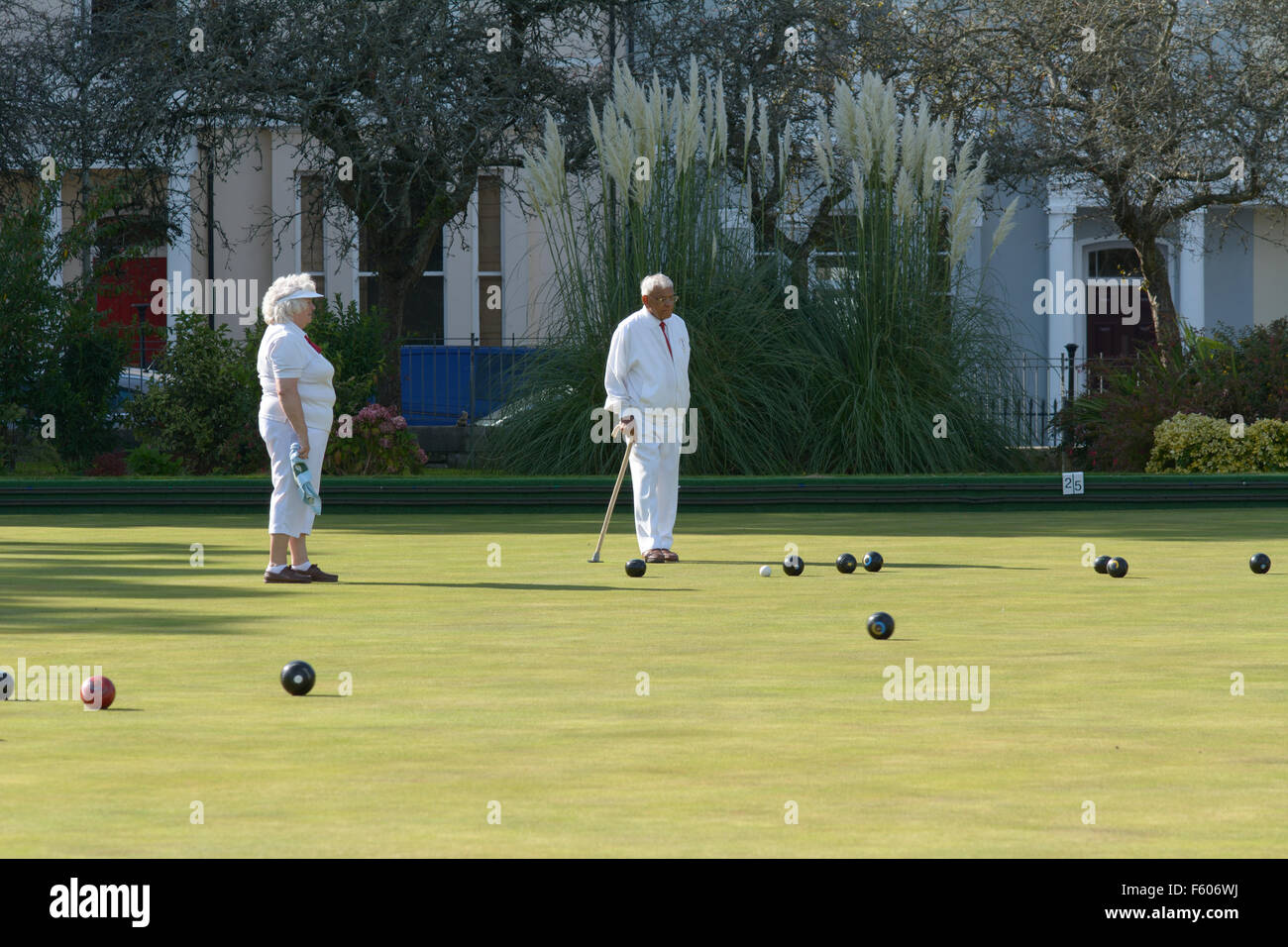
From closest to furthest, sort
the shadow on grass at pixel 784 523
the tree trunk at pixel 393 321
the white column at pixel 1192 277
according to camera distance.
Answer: the shadow on grass at pixel 784 523 → the tree trunk at pixel 393 321 → the white column at pixel 1192 277

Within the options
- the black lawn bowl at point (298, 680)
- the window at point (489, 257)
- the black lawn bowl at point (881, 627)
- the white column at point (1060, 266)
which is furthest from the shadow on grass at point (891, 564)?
the window at point (489, 257)

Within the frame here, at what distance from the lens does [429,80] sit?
1919 cm

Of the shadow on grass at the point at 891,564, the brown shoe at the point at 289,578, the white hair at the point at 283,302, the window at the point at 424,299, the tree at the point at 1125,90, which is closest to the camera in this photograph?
the brown shoe at the point at 289,578

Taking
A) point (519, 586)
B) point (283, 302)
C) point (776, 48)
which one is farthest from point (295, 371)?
point (776, 48)

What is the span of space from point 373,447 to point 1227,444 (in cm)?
804

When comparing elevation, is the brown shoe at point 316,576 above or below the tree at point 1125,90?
below

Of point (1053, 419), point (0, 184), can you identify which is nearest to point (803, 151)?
point (1053, 419)

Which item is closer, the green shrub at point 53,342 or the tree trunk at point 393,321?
the green shrub at point 53,342

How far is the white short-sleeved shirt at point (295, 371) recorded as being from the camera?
422 inches

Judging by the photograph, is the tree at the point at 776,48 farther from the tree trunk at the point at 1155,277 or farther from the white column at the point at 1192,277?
the white column at the point at 1192,277

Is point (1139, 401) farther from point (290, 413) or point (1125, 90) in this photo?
point (290, 413)

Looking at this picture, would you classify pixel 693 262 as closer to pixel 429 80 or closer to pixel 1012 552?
pixel 429 80

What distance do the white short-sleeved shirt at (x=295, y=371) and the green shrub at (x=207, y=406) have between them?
301 inches
